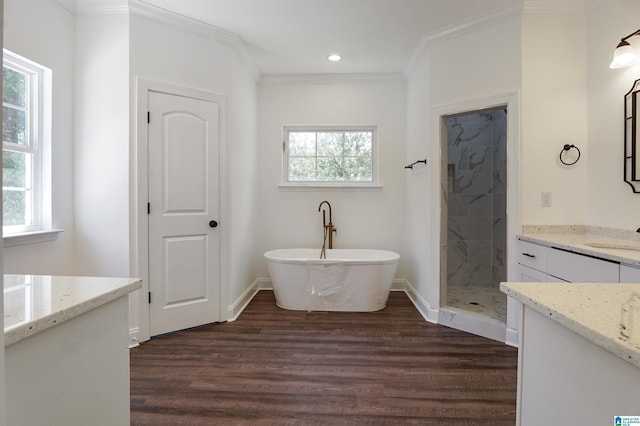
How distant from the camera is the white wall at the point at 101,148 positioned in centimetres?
248

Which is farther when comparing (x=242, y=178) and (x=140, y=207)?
(x=242, y=178)

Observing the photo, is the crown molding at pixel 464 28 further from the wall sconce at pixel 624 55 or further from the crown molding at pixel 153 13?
the crown molding at pixel 153 13

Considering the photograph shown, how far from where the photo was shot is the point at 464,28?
275cm

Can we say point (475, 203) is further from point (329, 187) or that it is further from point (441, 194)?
point (329, 187)

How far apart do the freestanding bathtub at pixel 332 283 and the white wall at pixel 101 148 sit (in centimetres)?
146

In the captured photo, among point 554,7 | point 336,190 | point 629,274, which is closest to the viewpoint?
point 629,274

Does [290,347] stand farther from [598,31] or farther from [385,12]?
[598,31]

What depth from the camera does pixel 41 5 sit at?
2.23 metres

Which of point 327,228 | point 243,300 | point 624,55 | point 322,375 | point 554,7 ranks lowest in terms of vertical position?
point 322,375

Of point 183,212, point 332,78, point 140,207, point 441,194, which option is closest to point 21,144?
point 140,207

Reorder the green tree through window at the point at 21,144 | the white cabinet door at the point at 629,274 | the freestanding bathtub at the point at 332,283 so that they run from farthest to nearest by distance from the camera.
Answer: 1. the freestanding bathtub at the point at 332,283
2. the green tree through window at the point at 21,144
3. the white cabinet door at the point at 629,274

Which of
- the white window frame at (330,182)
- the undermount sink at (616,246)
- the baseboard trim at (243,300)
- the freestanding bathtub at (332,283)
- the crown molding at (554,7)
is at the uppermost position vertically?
the crown molding at (554,7)

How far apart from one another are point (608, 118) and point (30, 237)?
4140 millimetres

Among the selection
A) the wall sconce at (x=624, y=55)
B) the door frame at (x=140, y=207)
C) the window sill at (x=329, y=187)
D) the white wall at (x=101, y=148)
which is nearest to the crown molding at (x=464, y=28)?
the wall sconce at (x=624, y=55)
